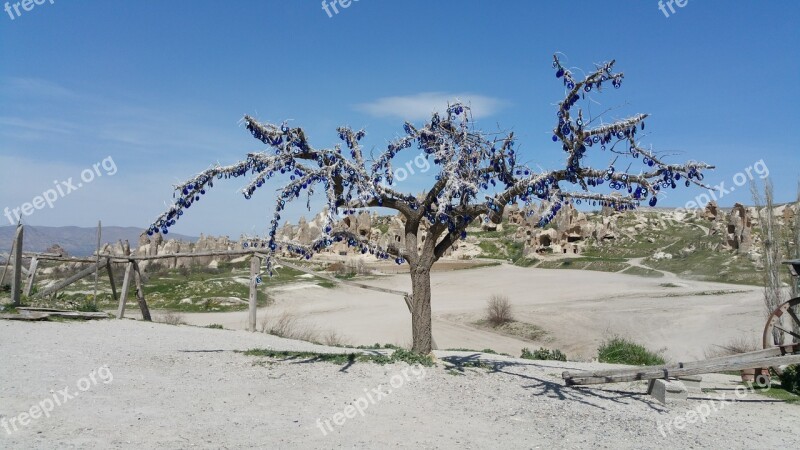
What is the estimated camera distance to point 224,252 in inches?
649

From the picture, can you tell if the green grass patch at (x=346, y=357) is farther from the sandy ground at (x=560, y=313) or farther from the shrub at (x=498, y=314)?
the shrub at (x=498, y=314)

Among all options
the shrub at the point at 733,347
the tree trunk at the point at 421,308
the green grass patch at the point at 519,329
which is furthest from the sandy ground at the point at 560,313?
the tree trunk at the point at 421,308

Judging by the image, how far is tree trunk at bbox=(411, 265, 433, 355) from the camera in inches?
407

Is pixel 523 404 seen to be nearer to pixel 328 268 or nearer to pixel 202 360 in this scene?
pixel 202 360

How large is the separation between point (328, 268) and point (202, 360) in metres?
34.5

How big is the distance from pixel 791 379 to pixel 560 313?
15.2m

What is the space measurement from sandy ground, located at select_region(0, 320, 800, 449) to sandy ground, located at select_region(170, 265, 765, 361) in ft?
27.6

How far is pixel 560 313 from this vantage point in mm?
25797

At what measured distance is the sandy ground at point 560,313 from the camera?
20.1 meters

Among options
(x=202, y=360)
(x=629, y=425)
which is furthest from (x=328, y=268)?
(x=629, y=425)

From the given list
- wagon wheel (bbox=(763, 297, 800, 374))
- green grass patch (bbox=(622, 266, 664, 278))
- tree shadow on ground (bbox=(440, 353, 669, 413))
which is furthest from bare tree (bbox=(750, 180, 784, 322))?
green grass patch (bbox=(622, 266, 664, 278))

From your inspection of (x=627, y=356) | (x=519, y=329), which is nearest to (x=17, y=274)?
(x=627, y=356)

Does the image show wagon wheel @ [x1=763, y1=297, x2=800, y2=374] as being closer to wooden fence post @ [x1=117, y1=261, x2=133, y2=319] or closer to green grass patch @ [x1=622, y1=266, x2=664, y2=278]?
wooden fence post @ [x1=117, y1=261, x2=133, y2=319]

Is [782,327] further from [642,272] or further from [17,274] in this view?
[642,272]
